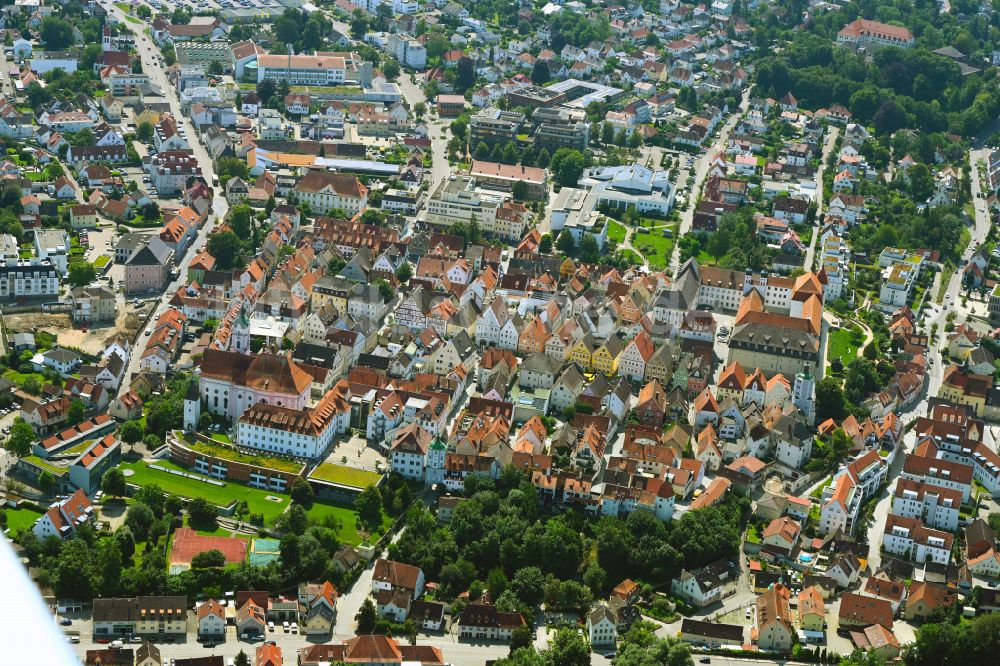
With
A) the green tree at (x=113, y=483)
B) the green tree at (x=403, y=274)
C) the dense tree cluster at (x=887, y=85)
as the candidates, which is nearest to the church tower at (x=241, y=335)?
the green tree at (x=403, y=274)

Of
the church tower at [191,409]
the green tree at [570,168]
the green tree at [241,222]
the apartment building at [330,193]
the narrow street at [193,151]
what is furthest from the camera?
the green tree at [570,168]

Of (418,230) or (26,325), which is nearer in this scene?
(26,325)

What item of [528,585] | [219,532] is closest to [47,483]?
[219,532]

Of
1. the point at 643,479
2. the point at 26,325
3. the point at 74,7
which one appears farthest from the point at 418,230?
the point at 74,7

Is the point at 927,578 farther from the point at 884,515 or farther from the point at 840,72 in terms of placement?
the point at 840,72

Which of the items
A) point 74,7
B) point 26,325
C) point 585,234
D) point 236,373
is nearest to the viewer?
point 236,373

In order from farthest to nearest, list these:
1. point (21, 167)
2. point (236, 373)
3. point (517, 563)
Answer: point (21, 167) < point (236, 373) < point (517, 563)

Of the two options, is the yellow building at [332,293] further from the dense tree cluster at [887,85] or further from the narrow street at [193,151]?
the dense tree cluster at [887,85]
